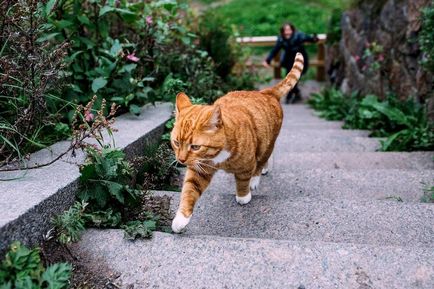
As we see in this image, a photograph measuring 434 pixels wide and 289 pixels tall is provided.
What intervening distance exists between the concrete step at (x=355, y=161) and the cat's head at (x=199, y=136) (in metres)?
1.26

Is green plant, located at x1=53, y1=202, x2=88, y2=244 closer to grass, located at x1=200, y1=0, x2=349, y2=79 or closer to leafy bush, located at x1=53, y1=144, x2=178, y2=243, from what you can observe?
leafy bush, located at x1=53, y1=144, x2=178, y2=243

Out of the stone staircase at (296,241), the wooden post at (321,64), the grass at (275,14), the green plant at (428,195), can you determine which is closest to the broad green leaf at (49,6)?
the stone staircase at (296,241)

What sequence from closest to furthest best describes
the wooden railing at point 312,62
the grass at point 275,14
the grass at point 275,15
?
the wooden railing at point 312,62, the grass at point 275,15, the grass at point 275,14

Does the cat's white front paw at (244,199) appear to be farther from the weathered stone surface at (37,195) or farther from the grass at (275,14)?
the grass at (275,14)

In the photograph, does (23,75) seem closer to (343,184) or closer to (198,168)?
(198,168)

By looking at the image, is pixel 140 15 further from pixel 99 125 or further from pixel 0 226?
pixel 0 226

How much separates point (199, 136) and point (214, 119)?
0.11 metres

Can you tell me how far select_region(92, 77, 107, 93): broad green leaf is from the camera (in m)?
3.03

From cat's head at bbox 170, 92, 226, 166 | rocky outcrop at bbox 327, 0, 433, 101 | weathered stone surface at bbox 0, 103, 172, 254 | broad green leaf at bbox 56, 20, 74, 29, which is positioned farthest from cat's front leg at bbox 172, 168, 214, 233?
rocky outcrop at bbox 327, 0, 433, 101

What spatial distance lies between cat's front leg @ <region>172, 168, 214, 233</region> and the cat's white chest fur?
0.26 ft

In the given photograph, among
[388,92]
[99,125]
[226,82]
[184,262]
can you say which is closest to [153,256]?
[184,262]

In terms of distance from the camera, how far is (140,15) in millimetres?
4203

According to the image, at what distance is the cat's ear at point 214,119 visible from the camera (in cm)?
212

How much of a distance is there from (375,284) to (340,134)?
3.35 m
